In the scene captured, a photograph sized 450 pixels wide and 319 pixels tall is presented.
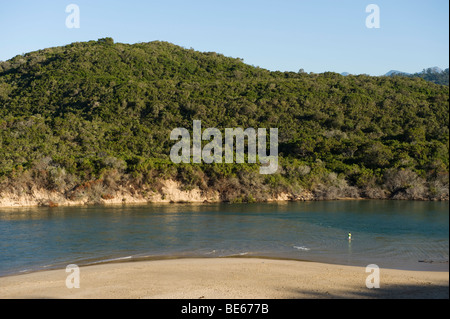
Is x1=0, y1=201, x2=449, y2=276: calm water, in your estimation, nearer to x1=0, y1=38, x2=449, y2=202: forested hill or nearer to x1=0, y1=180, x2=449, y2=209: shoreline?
x1=0, y1=180, x2=449, y2=209: shoreline

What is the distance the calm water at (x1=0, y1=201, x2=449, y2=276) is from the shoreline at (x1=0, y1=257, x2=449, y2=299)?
5.63 ft

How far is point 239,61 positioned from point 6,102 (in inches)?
2041

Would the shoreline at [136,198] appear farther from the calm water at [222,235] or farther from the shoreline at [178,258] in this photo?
the shoreline at [178,258]

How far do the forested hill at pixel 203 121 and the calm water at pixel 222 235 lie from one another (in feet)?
23.4

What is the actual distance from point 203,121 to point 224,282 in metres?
53.5

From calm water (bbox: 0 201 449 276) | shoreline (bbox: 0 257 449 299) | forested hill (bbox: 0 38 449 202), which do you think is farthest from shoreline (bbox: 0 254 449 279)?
forested hill (bbox: 0 38 449 202)

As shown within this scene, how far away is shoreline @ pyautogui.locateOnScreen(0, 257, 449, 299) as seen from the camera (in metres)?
16.9

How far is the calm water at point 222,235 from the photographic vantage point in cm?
2295

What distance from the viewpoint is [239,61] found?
10950cm

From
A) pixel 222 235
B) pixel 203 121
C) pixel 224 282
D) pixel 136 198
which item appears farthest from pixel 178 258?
pixel 203 121

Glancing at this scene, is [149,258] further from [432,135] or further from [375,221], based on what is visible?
[432,135]

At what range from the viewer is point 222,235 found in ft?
99.4

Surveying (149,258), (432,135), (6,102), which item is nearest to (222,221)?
(149,258)

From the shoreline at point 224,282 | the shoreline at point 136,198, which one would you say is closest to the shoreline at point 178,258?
the shoreline at point 224,282
